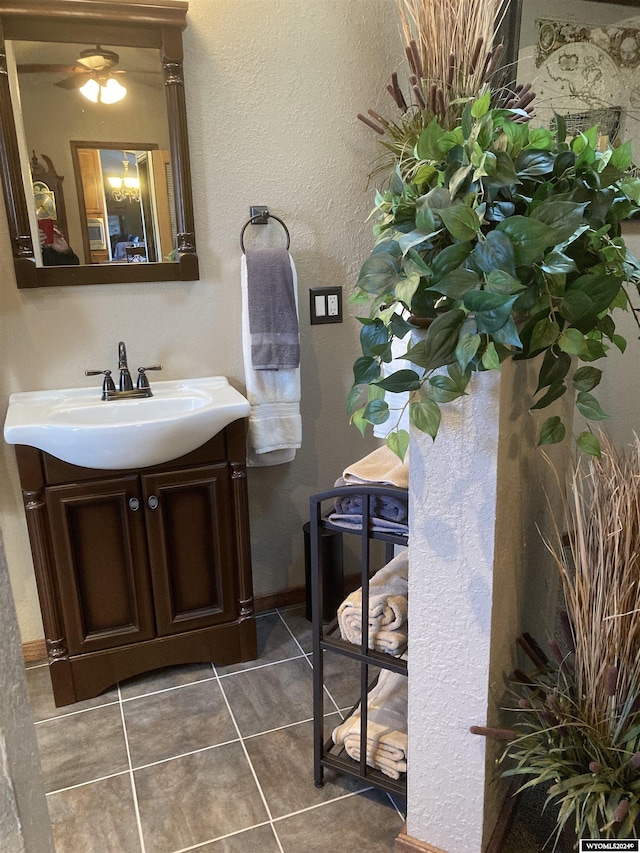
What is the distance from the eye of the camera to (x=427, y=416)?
1053 millimetres

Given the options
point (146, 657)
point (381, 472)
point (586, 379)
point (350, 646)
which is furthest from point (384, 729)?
point (586, 379)

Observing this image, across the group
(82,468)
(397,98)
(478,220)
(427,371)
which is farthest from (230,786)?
(397,98)

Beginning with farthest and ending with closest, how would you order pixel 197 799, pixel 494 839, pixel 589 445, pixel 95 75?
pixel 95 75 < pixel 197 799 < pixel 494 839 < pixel 589 445

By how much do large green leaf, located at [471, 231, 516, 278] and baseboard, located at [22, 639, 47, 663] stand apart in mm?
1942

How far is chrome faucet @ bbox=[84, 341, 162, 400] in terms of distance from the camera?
197 cm

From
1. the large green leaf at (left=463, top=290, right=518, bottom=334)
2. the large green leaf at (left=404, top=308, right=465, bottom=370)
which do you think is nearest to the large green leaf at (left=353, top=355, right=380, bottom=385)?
the large green leaf at (left=404, top=308, right=465, bottom=370)

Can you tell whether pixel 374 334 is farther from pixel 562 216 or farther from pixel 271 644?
pixel 271 644

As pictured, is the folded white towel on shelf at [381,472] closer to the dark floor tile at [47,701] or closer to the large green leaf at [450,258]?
the large green leaf at [450,258]

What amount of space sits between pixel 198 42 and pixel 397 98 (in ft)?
2.16

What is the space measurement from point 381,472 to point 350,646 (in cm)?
41

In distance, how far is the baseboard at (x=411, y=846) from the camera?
1356 millimetres

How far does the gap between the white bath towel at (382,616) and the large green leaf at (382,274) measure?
723 millimetres

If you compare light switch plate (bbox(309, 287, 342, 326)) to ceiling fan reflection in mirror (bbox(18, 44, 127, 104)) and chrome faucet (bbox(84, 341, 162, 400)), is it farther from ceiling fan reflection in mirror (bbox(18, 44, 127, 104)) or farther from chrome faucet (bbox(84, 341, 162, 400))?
ceiling fan reflection in mirror (bbox(18, 44, 127, 104))

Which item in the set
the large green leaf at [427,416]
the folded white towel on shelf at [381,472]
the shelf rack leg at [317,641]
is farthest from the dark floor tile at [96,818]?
the large green leaf at [427,416]
